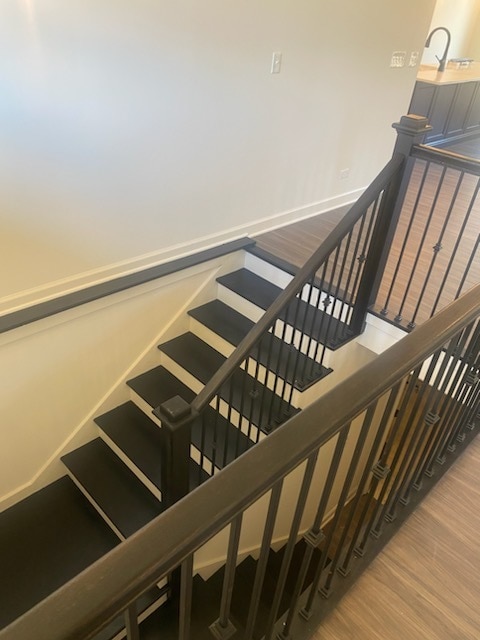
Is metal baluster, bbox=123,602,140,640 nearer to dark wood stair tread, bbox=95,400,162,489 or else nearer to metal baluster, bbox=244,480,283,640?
metal baluster, bbox=244,480,283,640

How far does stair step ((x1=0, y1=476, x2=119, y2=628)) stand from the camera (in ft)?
8.45

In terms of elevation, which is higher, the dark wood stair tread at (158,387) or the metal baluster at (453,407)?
the metal baluster at (453,407)

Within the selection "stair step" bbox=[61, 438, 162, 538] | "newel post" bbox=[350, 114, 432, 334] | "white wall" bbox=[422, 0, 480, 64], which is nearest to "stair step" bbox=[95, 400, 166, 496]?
"stair step" bbox=[61, 438, 162, 538]

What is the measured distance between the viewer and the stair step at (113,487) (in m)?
2.79

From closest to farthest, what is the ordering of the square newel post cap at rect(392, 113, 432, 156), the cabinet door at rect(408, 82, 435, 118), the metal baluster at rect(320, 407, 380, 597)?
1. the metal baluster at rect(320, 407, 380, 597)
2. the square newel post cap at rect(392, 113, 432, 156)
3. the cabinet door at rect(408, 82, 435, 118)

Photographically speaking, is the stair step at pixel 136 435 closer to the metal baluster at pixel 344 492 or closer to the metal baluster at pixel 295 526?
the metal baluster at pixel 344 492

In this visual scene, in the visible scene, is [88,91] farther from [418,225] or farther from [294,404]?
[418,225]

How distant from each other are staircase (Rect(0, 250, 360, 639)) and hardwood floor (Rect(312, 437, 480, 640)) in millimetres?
1091

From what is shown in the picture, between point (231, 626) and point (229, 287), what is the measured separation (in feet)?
8.70

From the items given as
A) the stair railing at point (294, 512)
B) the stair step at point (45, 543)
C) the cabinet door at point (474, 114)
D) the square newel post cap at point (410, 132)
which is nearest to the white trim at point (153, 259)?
the stair step at point (45, 543)

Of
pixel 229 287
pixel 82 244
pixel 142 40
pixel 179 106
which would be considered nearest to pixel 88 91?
pixel 142 40

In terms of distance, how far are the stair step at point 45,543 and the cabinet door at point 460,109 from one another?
582cm

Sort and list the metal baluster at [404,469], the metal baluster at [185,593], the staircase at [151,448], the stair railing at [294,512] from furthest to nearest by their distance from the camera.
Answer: the staircase at [151,448] < the metal baluster at [404,469] < the metal baluster at [185,593] < the stair railing at [294,512]

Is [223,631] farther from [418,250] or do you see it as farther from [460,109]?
A: [460,109]
